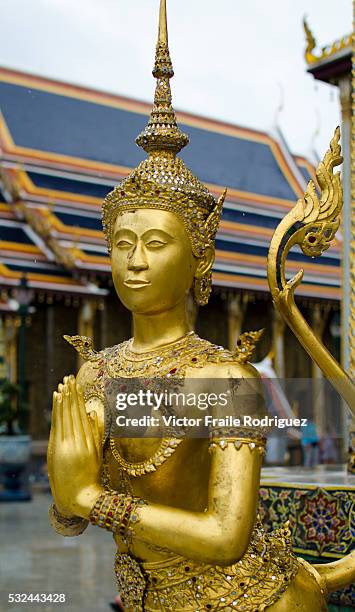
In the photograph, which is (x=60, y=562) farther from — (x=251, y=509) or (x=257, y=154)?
(x=257, y=154)

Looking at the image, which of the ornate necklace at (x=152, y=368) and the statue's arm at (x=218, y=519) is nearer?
the statue's arm at (x=218, y=519)

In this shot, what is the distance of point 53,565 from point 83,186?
8.01 metres

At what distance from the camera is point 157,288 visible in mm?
1942

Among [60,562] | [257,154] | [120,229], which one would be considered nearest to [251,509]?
[120,229]

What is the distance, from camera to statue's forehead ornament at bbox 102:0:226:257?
6.47ft

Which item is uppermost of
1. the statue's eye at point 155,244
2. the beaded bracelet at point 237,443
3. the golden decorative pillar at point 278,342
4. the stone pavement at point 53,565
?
the golden decorative pillar at point 278,342

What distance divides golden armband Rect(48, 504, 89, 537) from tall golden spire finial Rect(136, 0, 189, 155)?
0.97 meters

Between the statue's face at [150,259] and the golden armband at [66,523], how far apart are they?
1.76ft

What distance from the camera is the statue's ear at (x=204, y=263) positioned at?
206cm

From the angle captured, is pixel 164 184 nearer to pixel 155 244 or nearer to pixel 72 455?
pixel 155 244

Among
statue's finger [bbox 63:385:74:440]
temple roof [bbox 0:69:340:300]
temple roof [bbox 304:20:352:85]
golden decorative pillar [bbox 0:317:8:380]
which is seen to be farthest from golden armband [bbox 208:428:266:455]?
golden decorative pillar [bbox 0:317:8:380]

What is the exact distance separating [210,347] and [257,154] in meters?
13.8

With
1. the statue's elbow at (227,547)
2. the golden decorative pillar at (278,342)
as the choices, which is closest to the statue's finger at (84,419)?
the statue's elbow at (227,547)

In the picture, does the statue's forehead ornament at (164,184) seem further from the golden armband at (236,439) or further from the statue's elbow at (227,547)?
the statue's elbow at (227,547)
